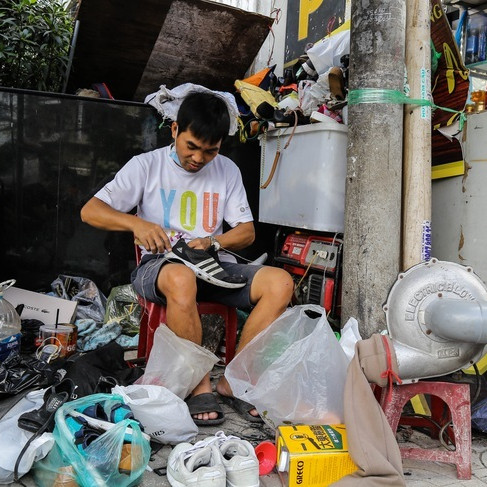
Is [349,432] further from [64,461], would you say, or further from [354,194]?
[354,194]

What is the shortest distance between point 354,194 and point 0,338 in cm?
196

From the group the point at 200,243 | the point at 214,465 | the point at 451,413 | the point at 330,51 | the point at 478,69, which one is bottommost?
the point at 214,465

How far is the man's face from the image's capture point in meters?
2.79

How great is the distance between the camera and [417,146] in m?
2.86

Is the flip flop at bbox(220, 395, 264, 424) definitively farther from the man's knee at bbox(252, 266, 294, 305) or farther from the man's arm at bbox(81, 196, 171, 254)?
the man's arm at bbox(81, 196, 171, 254)

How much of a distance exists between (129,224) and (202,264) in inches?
17.0

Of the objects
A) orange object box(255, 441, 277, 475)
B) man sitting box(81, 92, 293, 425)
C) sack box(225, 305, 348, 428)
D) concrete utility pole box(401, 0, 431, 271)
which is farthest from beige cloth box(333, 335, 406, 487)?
concrete utility pole box(401, 0, 431, 271)

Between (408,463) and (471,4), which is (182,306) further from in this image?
(471,4)

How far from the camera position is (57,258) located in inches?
159

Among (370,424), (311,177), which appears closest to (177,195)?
(311,177)

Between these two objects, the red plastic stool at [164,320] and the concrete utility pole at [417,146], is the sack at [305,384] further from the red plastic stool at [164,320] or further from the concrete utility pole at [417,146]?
the concrete utility pole at [417,146]

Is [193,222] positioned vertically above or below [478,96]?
below

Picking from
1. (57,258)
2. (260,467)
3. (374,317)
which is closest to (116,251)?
(57,258)

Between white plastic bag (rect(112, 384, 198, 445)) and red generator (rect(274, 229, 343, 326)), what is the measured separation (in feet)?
4.18
